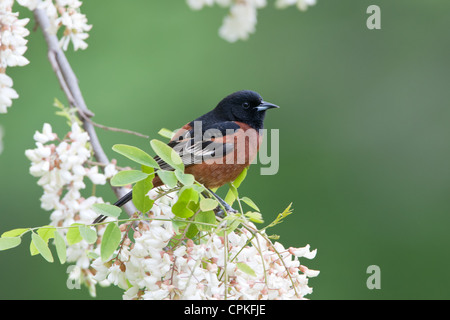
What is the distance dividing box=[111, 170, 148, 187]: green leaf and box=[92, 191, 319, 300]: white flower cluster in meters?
0.12

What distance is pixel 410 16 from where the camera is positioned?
227 inches

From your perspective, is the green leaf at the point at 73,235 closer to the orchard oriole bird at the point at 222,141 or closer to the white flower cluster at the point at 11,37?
the orchard oriole bird at the point at 222,141

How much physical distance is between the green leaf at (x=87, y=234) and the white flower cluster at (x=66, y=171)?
0.49 metres

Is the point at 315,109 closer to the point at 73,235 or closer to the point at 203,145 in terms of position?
the point at 203,145

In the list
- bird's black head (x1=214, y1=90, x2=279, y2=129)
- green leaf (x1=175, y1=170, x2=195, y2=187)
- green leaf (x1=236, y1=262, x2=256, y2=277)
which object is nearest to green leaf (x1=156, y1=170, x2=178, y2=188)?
green leaf (x1=175, y1=170, x2=195, y2=187)

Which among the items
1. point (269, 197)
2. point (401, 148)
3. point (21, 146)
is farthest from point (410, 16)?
point (21, 146)

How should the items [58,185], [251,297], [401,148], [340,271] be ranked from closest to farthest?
1. [251,297]
2. [58,185]
3. [340,271]
4. [401,148]

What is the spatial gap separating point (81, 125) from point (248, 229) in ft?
3.18

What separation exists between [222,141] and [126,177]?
2.64 feet

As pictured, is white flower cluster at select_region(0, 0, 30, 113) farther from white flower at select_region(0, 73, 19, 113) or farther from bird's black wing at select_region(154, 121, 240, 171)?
bird's black wing at select_region(154, 121, 240, 171)

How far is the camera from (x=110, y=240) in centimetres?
154

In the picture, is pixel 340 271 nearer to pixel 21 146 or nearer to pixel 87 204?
pixel 21 146

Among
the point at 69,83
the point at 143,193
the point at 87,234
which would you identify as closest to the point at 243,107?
the point at 69,83

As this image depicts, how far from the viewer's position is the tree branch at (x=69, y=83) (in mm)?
2223
